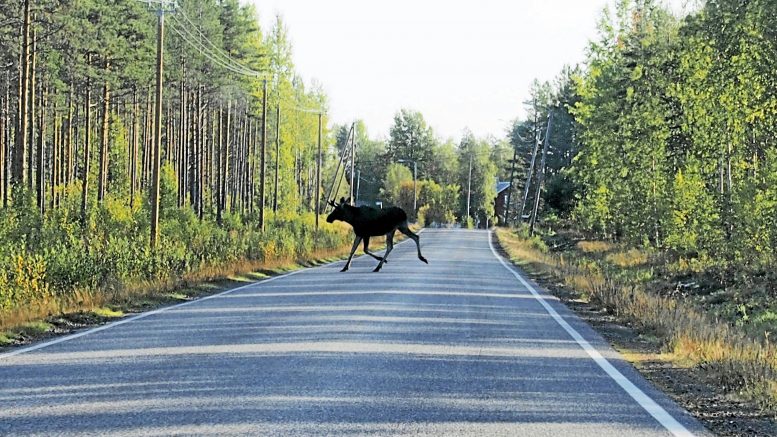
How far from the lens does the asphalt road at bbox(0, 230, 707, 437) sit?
7.16m

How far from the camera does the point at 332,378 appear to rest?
908 centimetres

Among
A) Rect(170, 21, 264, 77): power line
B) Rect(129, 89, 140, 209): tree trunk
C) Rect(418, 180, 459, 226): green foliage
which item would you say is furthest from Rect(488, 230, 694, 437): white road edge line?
Rect(418, 180, 459, 226): green foliage

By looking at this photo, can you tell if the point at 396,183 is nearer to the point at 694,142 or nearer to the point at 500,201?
the point at 500,201

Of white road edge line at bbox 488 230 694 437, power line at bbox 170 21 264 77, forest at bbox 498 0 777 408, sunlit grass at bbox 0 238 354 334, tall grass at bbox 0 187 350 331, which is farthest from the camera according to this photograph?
power line at bbox 170 21 264 77

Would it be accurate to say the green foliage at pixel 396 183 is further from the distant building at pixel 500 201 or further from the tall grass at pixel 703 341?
the tall grass at pixel 703 341

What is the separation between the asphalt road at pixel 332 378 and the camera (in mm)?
7156

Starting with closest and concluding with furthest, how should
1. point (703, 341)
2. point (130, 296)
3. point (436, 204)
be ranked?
point (703, 341)
point (130, 296)
point (436, 204)

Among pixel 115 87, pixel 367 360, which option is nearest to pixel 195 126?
pixel 115 87

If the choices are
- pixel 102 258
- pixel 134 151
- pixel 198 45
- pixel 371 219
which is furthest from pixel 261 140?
pixel 371 219

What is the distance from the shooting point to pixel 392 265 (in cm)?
3238

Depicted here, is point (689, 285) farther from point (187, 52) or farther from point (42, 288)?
point (187, 52)

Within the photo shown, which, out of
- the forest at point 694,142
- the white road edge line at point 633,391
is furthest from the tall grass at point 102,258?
the forest at point 694,142

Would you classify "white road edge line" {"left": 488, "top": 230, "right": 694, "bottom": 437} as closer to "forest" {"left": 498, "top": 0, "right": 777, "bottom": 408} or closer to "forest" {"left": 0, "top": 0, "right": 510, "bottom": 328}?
"forest" {"left": 498, "top": 0, "right": 777, "bottom": 408}

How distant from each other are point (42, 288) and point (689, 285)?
2054cm
